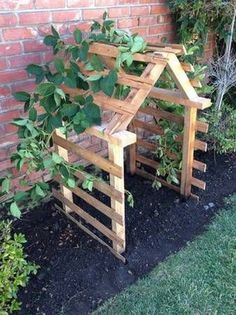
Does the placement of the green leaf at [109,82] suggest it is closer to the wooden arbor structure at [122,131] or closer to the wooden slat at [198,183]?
the wooden arbor structure at [122,131]

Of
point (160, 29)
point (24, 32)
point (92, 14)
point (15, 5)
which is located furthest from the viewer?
point (160, 29)

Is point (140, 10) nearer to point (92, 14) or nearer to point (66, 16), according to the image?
point (92, 14)

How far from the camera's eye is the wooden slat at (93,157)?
1.93m

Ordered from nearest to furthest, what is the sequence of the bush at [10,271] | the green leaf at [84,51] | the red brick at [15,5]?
the bush at [10,271] → the green leaf at [84,51] → the red brick at [15,5]

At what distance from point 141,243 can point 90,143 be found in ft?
3.48

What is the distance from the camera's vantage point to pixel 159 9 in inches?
125

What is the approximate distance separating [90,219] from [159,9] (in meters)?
2.09

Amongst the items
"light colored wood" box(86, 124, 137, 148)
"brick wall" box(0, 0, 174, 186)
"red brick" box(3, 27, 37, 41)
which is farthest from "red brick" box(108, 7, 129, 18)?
"light colored wood" box(86, 124, 137, 148)

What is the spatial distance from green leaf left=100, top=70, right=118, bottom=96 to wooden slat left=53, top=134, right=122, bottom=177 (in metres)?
0.42

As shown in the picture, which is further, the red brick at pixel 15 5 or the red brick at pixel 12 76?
the red brick at pixel 12 76

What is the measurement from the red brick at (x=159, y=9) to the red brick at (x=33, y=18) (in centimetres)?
119

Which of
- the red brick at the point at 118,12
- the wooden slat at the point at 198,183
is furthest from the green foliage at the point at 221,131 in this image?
the red brick at the point at 118,12

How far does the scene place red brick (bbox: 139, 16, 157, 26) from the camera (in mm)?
3029

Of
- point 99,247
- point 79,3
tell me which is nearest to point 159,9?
point 79,3
